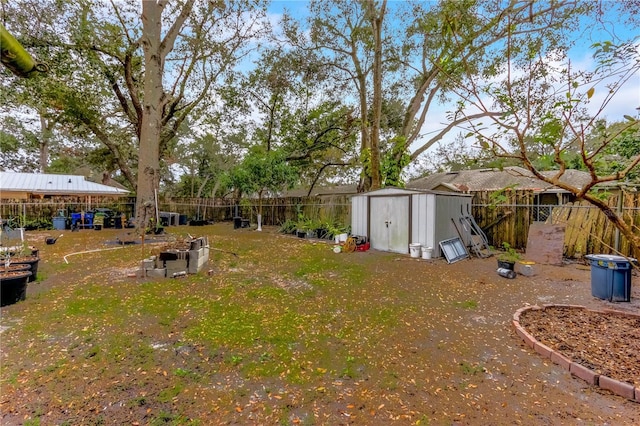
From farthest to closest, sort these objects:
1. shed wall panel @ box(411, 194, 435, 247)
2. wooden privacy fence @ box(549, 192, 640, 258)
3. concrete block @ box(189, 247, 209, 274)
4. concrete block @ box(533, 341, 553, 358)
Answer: shed wall panel @ box(411, 194, 435, 247), wooden privacy fence @ box(549, 192, 640, 258), concrete block @ box(189, 247, 209, 274), concrete block @ box(533, 341, 553, 358)

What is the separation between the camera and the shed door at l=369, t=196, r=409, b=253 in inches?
314

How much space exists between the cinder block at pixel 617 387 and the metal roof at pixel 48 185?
19.1 m

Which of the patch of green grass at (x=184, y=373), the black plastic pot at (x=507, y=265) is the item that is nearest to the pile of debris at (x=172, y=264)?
the patch of green grass at (x=184, y=373)

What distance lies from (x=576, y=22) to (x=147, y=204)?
13.9m

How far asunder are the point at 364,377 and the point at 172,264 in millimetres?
4259

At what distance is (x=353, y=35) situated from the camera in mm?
11211

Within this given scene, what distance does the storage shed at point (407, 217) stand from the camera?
7363mm

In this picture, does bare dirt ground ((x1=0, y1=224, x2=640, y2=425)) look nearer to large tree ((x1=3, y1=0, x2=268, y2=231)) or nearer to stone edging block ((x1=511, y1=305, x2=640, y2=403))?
stone edging block ((x1=511, y1=305, x2=640, y2=403))

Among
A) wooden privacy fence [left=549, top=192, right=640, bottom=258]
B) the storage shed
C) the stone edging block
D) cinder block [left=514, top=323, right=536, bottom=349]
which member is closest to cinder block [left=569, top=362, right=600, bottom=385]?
the stone edging block

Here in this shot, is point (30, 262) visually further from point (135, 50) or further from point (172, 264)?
point (135, 50)

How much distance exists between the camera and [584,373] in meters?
2.37

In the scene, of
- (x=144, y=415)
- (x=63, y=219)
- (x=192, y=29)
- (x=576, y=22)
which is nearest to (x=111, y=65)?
(x=192, y=29)

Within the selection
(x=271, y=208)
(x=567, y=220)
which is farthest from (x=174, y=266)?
(x=271, y=208)

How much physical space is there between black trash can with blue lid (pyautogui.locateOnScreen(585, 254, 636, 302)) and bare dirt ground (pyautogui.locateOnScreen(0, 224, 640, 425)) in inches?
4.8
